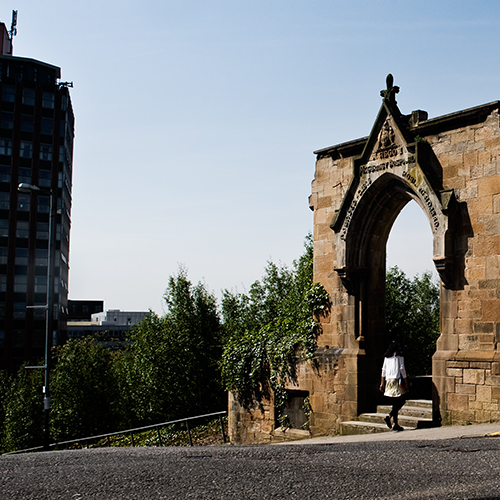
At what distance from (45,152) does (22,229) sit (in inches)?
350

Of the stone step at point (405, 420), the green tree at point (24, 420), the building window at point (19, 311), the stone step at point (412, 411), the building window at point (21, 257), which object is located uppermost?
the building window at point (21, 257)

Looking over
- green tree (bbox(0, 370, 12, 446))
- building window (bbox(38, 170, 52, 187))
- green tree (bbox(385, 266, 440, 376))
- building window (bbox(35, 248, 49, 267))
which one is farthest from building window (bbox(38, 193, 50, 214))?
green tree (bbox(385, 266, 440, 376))

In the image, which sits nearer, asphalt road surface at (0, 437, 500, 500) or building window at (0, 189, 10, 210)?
asphalt road surface at (0, 437, 500, 500)

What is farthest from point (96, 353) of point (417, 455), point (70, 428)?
point (417, 455)

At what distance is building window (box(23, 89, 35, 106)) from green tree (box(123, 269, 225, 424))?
42.2 metres

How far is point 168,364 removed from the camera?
37.0m

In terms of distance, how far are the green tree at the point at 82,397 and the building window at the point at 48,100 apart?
36.6 m

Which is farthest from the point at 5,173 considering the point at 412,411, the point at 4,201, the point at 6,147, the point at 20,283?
the point at 412,411

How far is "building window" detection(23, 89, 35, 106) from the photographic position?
74562mm

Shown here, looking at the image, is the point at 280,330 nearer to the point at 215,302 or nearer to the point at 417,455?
the point at 417,455

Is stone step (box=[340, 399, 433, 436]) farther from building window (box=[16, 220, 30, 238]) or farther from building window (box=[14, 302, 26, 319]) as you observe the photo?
building window (box=[16, 220, 30, 238])

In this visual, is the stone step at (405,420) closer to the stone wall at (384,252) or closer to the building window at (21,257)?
the stone wall at (384,252)

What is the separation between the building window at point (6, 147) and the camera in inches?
2876

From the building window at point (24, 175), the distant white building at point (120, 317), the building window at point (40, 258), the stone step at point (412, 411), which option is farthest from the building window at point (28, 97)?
the distant white building at point (120, 317)
